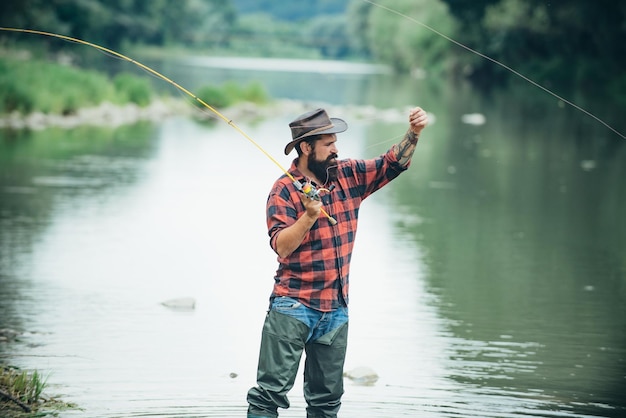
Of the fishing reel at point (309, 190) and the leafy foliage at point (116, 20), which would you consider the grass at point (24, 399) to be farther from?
the leafy foliage at point (116, 20)

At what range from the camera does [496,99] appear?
44.2m

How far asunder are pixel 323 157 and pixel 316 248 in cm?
40

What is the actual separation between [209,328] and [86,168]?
10.1 meters

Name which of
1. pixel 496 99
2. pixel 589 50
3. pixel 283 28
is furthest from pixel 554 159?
pixel 283 28

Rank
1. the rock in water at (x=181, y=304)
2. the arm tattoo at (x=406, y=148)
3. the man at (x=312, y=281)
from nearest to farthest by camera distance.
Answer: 1. the man at (x=312, y=281)
2. the arm tattoo at (x=406, y=148)
3. the rock in water at (x=181, y=304)

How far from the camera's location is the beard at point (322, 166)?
5.30m

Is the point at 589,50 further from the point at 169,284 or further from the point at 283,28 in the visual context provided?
the point at 283,28

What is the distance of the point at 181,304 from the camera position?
9.23 m

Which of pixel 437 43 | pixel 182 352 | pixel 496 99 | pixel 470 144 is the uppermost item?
pixel 437 43

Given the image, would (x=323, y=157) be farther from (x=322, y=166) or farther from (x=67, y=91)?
(x=67, y=91)

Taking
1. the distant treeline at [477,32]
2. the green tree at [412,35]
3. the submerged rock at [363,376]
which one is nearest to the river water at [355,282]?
the submerged rock at [363,376]

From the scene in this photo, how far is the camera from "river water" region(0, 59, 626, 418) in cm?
694

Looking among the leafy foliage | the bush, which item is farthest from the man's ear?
the leafy foliage

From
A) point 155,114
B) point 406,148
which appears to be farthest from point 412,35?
point 406,148
